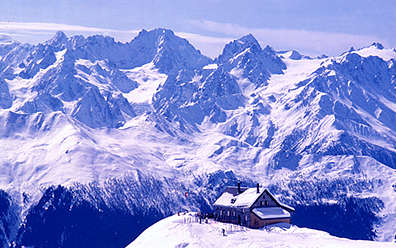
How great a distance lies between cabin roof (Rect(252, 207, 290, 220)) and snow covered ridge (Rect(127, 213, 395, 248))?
2839 mm

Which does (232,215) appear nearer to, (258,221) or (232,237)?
(258,221)

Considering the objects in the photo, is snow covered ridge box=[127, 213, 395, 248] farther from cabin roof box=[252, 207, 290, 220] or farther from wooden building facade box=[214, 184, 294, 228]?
wooden building facade box=[214, 184, 294, 228]

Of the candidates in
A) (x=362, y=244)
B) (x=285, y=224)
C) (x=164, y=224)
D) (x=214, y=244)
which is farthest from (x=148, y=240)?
(x=362, y=244)

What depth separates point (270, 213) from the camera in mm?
144000

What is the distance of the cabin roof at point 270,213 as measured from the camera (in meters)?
142

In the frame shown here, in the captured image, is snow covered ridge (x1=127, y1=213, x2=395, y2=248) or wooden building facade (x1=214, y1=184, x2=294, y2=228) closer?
snow covered ridge (x1=127, y1=213, x2=395, y2=248)

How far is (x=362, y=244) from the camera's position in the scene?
379 ft

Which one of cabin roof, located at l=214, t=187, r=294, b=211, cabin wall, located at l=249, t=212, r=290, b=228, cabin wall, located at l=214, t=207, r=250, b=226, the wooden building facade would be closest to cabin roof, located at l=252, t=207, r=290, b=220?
the wooden building facade

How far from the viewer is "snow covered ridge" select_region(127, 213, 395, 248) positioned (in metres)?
117

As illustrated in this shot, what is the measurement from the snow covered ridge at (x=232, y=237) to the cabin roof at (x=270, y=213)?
2839mm

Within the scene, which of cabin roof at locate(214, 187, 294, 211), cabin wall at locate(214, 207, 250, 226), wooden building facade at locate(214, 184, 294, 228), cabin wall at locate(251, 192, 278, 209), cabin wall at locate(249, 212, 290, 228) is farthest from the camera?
cabin roof at locate(214, 187, 294, 211)

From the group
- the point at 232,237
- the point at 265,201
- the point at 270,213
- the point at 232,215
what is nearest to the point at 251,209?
the point at 270,213

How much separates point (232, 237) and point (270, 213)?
2212 cm

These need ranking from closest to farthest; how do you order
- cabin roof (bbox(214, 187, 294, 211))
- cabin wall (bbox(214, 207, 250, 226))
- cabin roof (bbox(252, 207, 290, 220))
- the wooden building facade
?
cabin roof (bbox(252, 207, 290, 220)) < the wooden building facade < cabin wall (bbox(214, 207, 250, 226)) < cabin roof (bbox(214, 187, 294, 211))
